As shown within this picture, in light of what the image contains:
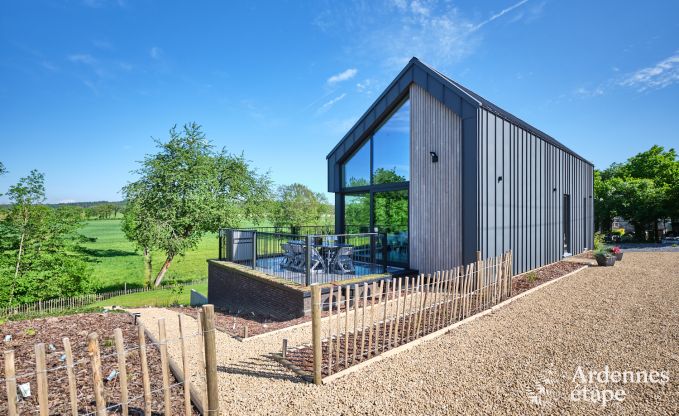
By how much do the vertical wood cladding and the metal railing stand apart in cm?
330

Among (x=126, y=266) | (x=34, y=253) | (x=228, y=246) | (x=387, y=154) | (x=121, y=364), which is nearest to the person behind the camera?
(x=121, y=364)

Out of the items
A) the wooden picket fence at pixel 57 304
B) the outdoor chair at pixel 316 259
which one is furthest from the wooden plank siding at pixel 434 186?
the wooden picket fence at pixel 57 304

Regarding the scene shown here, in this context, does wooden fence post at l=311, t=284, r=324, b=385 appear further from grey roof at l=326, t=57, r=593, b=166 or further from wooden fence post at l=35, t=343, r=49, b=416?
grey roof at l=326, t=57, r=593, b=166

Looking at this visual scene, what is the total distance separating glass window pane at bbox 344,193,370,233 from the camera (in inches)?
449

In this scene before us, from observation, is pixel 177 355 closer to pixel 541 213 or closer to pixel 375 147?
pixel 375 147

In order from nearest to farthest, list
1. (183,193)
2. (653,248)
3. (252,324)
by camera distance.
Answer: (252,324), (653,248), (183,193)

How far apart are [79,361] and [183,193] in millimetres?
20859

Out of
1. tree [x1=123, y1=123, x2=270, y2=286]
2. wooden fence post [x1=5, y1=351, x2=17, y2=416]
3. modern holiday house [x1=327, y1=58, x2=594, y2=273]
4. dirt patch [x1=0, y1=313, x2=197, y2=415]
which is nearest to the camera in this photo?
wooden fence post [x1=5, y1=351, x2=17, y2=416]

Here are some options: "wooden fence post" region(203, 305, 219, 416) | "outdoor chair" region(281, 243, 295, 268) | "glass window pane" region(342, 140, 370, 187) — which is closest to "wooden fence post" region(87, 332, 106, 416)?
"wooden fence post" region(203, 305, 219, 416)

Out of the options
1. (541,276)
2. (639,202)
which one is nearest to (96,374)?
(541,276)

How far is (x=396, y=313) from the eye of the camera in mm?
4805

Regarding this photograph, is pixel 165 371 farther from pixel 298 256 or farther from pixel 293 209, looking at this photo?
pixel 293 209

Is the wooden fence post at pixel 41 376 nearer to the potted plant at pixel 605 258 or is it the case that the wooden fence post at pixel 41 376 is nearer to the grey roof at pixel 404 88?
the grey roof at pixel 404 88

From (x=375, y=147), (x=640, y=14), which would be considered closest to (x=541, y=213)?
(x=375, y=147)
